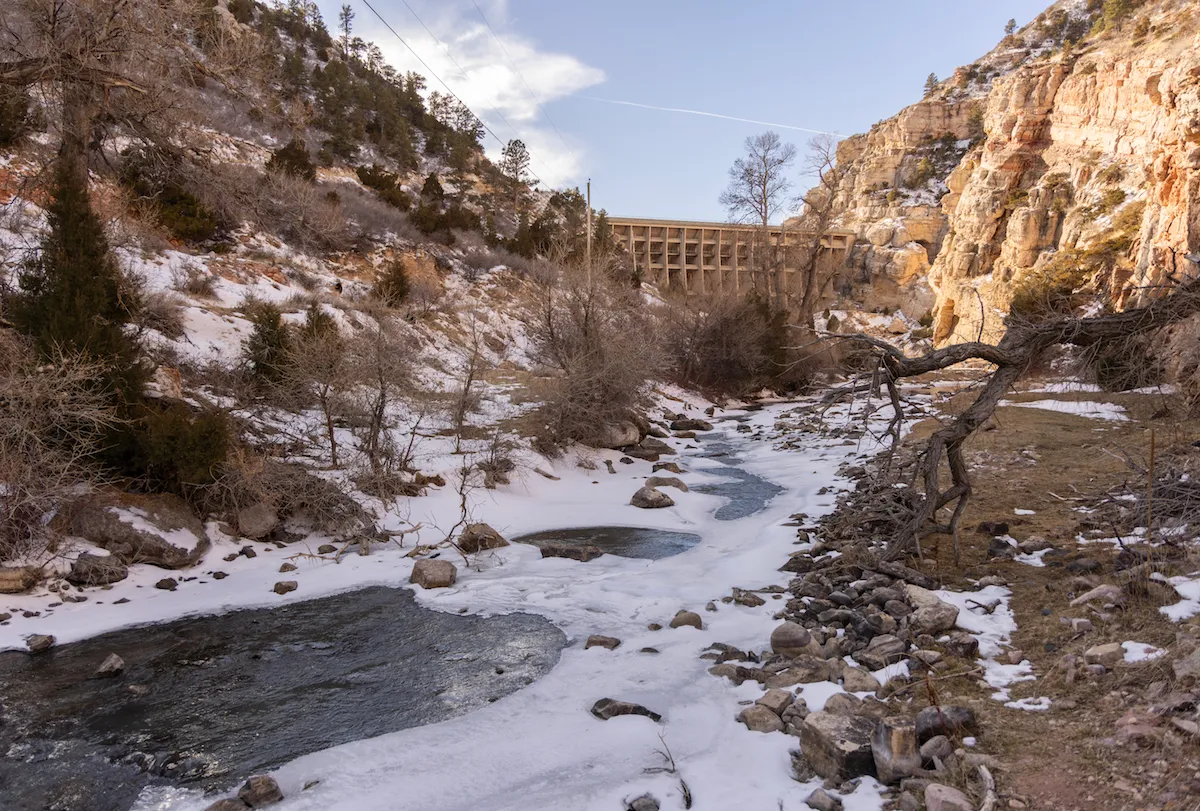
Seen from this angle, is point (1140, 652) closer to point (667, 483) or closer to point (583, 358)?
point (667, 483)

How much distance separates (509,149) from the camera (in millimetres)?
47312

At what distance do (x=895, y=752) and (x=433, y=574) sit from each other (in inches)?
231

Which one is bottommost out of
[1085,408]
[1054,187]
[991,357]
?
[1085,408]

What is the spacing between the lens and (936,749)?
3904 millimetres

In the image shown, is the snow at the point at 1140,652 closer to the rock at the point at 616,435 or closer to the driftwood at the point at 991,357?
the driftwood at the point at 991,357

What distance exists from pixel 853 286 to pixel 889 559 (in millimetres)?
59692

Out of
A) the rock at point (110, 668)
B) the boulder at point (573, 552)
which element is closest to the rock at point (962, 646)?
the boulder at point (573, 552)

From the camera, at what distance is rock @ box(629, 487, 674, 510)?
12492mm

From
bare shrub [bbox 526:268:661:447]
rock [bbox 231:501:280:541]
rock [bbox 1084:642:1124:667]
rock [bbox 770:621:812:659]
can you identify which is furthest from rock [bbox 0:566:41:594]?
rock [bbox 1084:642:1124:667]

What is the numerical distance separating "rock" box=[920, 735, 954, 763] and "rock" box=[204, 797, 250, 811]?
389 centimetres

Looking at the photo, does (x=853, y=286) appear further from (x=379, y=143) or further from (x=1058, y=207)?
(x=379, y=143)

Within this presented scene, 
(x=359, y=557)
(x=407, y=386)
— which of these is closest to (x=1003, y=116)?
(x=407, y=386)

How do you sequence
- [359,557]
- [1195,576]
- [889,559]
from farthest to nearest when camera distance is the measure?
[359,557] < [889,559] < [1195,576]

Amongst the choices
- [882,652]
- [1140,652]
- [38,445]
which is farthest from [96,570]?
[1140,652]
